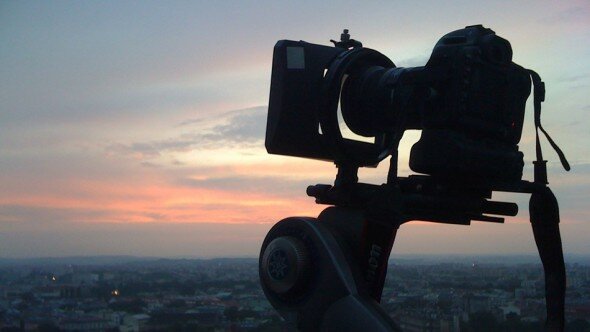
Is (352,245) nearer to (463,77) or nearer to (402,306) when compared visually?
(463,77)

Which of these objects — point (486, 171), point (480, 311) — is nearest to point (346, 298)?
point (486, 171)

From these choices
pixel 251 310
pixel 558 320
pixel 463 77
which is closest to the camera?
pixel 463 77

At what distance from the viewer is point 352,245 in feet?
4.68

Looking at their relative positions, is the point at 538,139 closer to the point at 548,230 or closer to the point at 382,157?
the point at 548,230

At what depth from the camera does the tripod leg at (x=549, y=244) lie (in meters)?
1.42

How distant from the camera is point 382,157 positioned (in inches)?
58.7

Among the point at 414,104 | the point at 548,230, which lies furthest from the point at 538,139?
the point at 414,104

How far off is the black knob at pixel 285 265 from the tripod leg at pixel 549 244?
1.68 feet

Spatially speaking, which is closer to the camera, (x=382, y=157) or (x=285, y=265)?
(x=285, y=265)

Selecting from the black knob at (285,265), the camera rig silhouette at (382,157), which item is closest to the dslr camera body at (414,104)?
the camera rig silhouette at (382,157)

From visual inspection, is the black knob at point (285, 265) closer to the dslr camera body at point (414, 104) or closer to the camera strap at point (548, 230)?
the dslr camera body at point (414, 104)

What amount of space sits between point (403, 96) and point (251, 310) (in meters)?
1.55

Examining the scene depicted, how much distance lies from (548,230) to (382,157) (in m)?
0.39

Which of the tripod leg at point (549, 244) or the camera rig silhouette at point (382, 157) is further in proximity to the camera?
the tripod leg at point (549, 244)
